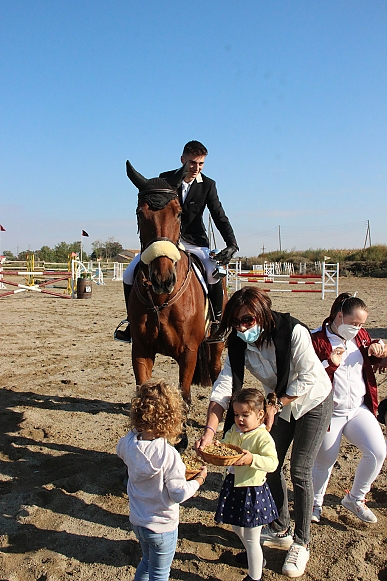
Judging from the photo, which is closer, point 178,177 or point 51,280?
point 178,177

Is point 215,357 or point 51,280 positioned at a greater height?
point 51,280

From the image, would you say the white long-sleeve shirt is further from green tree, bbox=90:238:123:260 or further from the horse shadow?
green tree, bbox=90:238:123:260

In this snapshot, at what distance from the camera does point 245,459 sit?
2650 mm

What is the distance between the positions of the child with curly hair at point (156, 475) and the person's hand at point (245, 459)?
0.26 m

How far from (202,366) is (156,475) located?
10.8 ft

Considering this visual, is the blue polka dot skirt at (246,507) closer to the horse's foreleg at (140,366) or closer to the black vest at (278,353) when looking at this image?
the black vest at (278,353)

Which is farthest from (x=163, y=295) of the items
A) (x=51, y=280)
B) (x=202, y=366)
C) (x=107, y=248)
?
(x=107, y=248)

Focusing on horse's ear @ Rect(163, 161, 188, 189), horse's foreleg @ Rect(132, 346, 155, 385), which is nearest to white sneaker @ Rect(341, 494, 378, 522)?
horse's foreleg @ Rect(132, 346, 155, 385)

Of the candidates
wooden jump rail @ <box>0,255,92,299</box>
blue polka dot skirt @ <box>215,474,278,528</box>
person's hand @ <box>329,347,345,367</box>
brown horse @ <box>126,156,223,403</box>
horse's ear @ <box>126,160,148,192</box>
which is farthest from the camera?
wooden jump rail @ <box>0,255,92,299</box>

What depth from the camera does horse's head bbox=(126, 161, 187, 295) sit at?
4305 millimetres

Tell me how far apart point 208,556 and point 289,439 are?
932 mm

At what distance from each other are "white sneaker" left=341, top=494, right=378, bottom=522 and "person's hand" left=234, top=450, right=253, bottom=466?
1.40 meters

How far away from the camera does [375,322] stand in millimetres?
13039

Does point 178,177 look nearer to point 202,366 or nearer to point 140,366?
point 140,366
